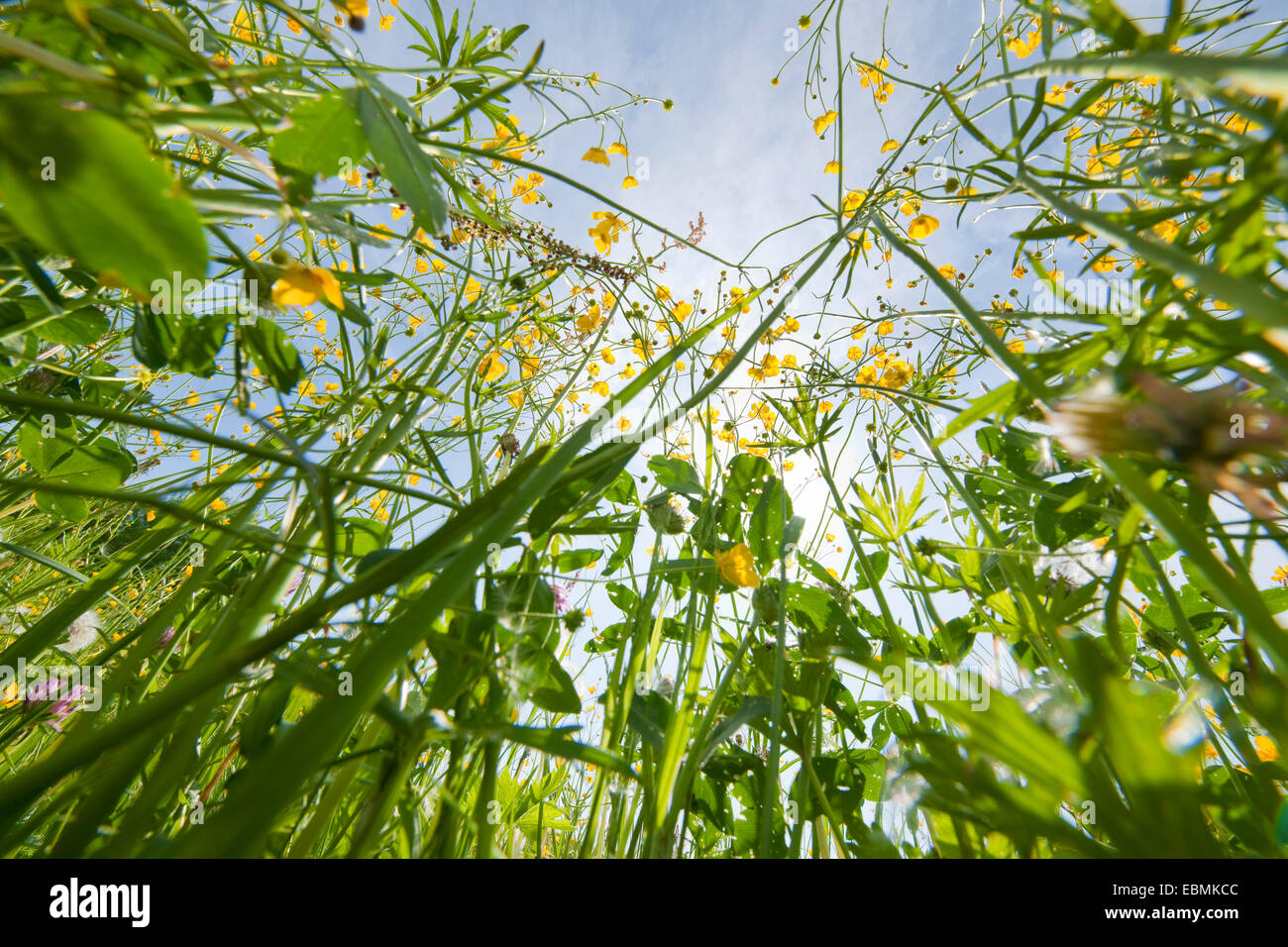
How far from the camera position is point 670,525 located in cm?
63

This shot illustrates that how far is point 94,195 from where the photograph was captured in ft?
0.68

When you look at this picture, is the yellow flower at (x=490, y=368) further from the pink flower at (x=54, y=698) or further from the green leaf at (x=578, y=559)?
the pink flower at (x=54, y=698)

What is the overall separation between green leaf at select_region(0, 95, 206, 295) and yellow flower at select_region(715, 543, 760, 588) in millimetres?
434

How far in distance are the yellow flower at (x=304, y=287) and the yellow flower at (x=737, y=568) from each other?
372 millimetres

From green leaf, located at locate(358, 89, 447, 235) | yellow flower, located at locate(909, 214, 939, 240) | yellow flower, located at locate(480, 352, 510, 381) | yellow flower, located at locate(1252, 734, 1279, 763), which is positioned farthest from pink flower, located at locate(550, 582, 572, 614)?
yellow flower, located at locate(909, 214, 939, 240)

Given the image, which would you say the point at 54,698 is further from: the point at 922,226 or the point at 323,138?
the point at 922,226

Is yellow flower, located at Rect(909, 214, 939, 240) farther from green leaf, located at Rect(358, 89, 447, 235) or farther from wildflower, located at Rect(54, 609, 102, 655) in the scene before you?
wildflower, located at Rect(54, 609, 102, 655)

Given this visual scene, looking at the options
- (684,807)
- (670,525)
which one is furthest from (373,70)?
(684,807)

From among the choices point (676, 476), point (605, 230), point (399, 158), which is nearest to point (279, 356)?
point (399, 158)

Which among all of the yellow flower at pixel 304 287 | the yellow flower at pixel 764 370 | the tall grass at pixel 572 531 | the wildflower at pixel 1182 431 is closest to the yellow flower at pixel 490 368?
the tall grass at pixel 572 531

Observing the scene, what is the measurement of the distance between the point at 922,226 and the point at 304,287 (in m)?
1.04

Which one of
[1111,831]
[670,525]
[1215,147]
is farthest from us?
[670,525]
